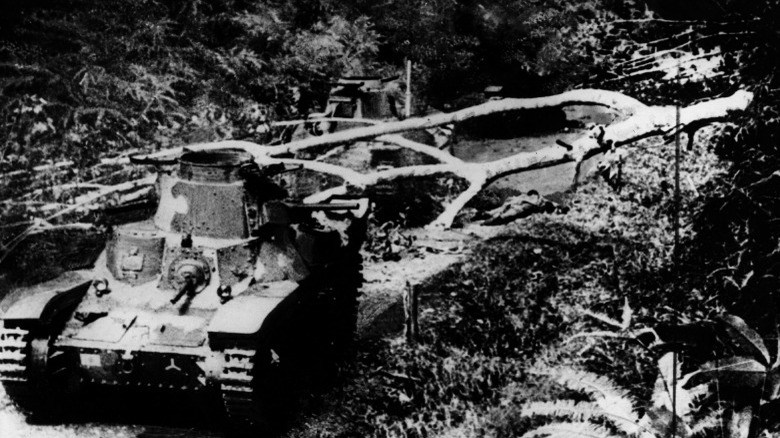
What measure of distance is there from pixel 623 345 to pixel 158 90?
439 centimetres

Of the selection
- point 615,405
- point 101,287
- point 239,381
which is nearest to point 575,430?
point 615,405

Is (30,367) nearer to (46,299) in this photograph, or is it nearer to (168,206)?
(46,299)

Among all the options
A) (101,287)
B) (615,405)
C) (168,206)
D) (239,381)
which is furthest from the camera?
(168,206)

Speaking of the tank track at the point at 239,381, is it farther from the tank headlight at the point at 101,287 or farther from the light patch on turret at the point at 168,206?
the light patch on turret at the point at 168,206

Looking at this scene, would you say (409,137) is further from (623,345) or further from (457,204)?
(623,345)

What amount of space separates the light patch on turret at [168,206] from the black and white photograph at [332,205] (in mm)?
18

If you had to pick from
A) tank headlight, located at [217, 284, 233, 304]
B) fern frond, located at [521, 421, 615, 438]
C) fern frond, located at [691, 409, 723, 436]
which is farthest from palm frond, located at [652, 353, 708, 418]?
tank headlight, located at [217, 284, 233, 304]

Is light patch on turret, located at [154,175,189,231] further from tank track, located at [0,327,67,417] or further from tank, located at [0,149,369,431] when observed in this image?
tank track, located at [0,327,67,417]

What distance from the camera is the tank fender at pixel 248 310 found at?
504 centimetres

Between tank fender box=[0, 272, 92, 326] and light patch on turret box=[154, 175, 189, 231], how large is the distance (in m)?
0.75

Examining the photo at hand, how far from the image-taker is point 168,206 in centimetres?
611

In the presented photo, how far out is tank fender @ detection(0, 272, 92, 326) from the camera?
534 centimetres

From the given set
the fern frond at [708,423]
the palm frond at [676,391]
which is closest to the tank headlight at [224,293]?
the palm frond at [676,391]

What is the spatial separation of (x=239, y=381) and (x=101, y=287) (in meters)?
1.67
